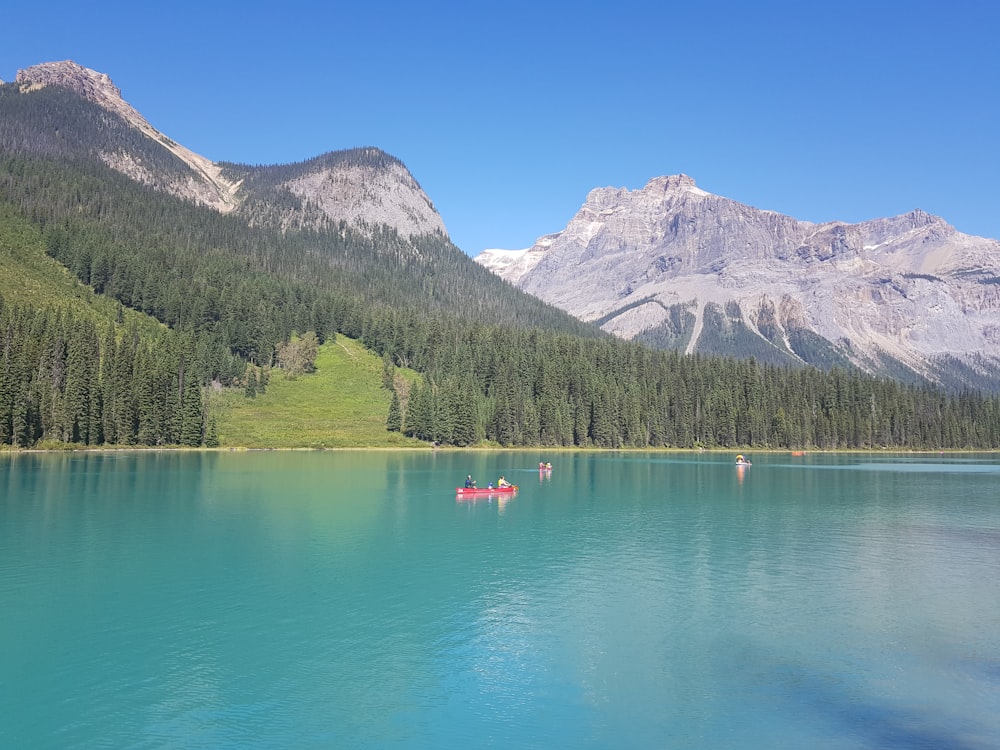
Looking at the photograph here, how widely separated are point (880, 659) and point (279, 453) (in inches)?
5832

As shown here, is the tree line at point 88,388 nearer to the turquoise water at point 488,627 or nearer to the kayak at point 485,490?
the turquoise water at point 488,627

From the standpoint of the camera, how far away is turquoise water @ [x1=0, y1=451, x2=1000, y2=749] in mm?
24781

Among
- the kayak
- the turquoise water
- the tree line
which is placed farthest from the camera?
the tree line

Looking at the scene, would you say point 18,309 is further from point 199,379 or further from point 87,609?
point 87,609

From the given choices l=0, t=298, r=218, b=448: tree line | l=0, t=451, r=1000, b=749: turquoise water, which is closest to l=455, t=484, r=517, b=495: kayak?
l=0, t=451, r=1000, b=749: turquoise water

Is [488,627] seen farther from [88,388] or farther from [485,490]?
[88,388]

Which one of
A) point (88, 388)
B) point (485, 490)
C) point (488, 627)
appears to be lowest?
point (488, 627)

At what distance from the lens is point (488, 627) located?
35.9 meters

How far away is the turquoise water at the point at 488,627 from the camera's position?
2478cm

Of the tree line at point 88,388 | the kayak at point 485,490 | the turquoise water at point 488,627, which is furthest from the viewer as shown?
the tree line at point 88,388

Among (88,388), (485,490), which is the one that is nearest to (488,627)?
(485,490)

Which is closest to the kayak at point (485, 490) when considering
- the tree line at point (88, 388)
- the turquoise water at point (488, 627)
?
the turquoise water at point (488, 627)

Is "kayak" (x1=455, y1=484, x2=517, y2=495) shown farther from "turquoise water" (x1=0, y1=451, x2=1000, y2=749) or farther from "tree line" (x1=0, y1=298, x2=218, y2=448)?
"tree line" (x1=0, y1=298, x2=218, y2=448)

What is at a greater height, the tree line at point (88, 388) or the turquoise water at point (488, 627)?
the tree line at point (88, 388)
